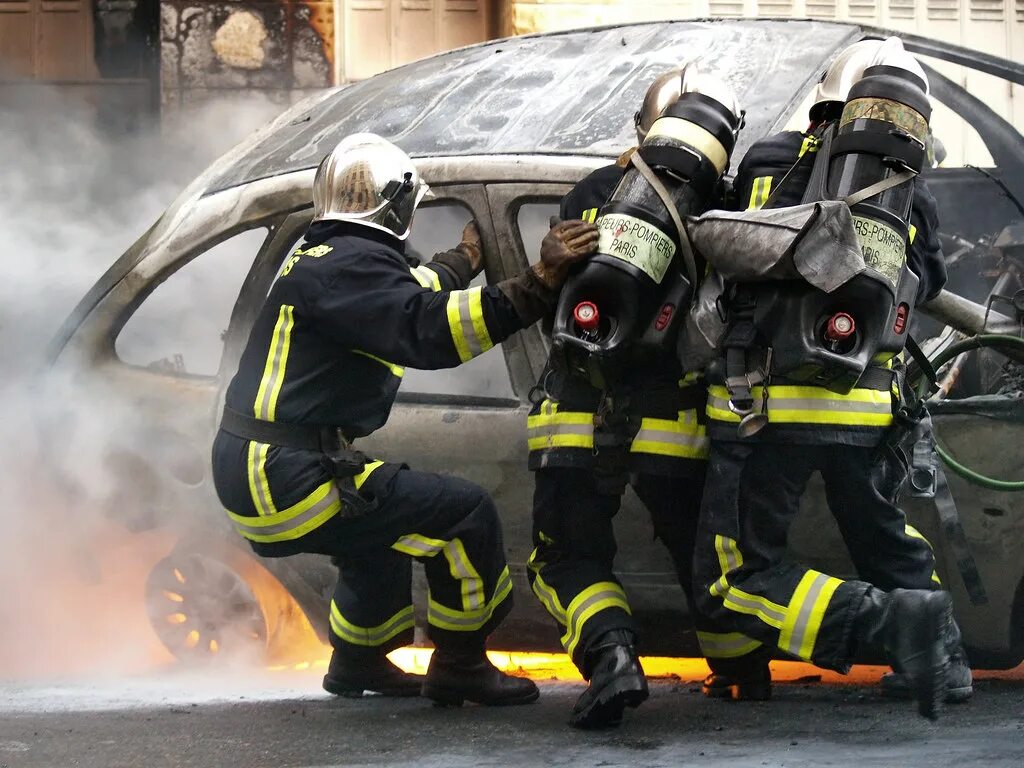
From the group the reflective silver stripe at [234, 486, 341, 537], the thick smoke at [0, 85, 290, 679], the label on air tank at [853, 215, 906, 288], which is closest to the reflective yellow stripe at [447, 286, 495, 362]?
the reflective silver stripe at [234, 486, 341, 537]

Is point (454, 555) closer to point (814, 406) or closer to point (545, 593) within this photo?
point (545, 593)

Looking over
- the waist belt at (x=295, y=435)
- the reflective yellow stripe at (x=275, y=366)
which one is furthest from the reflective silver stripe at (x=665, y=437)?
the reflective yellow stripe at (x=275, y=366)

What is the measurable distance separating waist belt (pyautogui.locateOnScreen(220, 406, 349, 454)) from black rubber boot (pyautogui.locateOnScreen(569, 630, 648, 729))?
90 cm

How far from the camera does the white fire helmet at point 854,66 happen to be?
13.5 feet

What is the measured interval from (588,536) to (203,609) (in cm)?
163

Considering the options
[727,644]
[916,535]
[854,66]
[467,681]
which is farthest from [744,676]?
[854,66]

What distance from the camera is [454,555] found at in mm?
4547

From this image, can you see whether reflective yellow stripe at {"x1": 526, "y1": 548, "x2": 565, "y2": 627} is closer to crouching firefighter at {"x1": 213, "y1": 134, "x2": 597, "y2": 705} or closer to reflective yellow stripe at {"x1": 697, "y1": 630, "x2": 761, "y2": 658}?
crouching firefighter at {"x1": 213, "y1": 134, "x2": 597, "y2": 705}

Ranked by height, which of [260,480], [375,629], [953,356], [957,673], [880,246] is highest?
[880,246]

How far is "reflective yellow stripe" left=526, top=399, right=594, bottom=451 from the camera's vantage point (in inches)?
171

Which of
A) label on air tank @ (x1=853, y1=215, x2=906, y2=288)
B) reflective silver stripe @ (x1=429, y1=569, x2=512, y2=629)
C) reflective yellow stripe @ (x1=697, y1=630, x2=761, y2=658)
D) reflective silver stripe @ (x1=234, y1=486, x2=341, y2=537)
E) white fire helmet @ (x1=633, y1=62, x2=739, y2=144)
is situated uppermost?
white fire helmet @ (x1=633, y1=62, x2=739, y2=144)

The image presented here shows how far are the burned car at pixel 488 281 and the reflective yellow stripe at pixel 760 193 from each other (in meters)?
0.48

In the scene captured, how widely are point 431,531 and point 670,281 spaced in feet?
3.18

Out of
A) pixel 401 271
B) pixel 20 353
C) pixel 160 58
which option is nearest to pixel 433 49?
pixel 160 58
